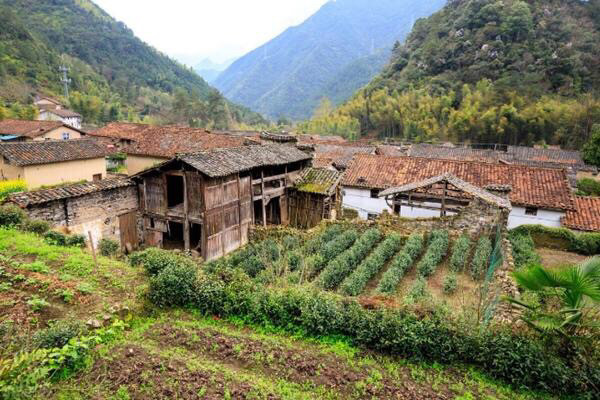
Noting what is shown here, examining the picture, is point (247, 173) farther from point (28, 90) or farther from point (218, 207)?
point (28, 90)

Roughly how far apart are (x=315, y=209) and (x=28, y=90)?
75551 mm

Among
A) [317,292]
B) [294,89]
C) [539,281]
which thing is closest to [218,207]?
[317,292]

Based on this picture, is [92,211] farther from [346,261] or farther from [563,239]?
[563,239]

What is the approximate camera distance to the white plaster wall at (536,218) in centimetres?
2052

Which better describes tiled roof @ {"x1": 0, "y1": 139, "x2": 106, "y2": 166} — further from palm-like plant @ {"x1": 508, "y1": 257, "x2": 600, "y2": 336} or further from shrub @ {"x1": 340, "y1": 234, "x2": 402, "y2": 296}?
palm-like plant @ {"x1": 508, "y1": 257, "x2": 600, "y2": 336}

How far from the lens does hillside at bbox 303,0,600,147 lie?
184 ft

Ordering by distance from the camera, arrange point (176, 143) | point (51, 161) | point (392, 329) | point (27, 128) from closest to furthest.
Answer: point (392, 329) → point (51, 161) → point (176, 143) → point (27, 128)

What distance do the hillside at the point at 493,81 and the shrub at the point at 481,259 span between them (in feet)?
152

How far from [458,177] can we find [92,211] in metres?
20.9

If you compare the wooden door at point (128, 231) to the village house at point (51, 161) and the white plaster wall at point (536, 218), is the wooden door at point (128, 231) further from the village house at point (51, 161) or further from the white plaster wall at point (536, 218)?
the white plaster wall at point (536, 218)

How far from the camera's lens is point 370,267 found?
13.7 meters

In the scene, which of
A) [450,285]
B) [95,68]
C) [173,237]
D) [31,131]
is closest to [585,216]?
[450,285]

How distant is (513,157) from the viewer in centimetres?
4697

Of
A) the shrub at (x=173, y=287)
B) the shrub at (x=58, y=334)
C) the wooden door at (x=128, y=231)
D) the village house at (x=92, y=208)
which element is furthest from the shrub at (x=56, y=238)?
the shrub at (x=58, y=334)
